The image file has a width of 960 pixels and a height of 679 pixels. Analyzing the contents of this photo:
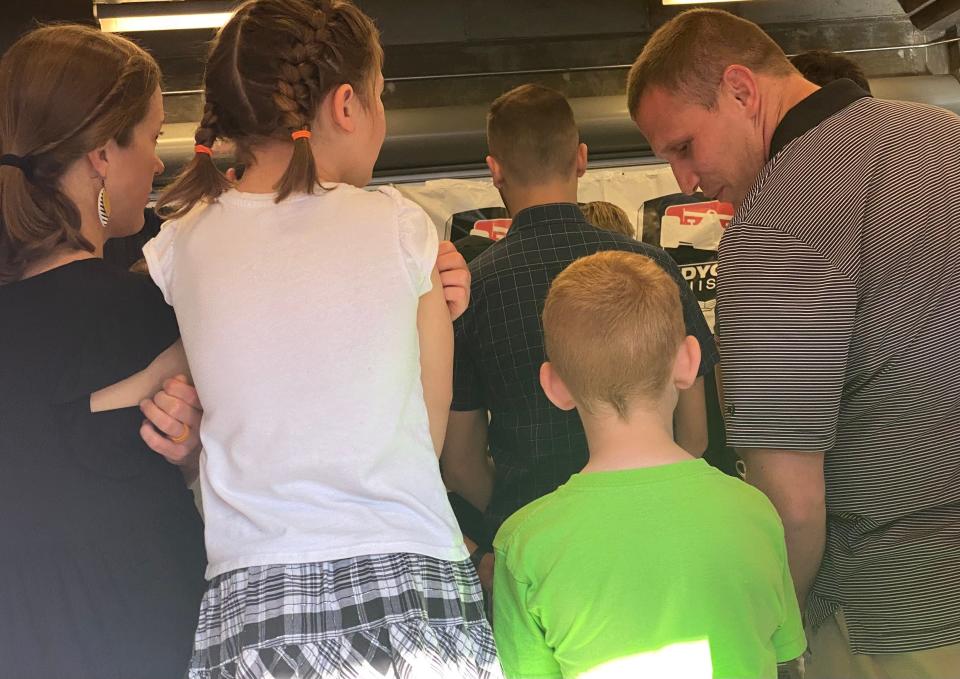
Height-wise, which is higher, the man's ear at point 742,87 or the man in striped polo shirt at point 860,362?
the man's ear at point 742,87

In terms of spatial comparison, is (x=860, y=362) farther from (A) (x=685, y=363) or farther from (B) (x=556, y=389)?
(B) (x=556, y=389)

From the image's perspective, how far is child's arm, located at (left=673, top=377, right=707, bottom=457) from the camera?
2170mm

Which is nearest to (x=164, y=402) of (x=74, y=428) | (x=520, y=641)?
(x=74, y=428)

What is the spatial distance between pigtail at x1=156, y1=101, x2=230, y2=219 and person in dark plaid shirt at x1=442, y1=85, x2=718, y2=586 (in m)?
0.74

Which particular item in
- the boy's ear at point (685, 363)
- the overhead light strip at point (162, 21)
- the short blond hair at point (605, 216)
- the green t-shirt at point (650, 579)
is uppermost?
the overhead light strip at point (162, 21)

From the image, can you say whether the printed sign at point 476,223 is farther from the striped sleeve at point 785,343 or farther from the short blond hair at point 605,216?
the striped sleeve at point 785,343

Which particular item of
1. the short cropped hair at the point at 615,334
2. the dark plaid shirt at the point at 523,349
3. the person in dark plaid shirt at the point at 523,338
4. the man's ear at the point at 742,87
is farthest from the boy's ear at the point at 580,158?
the short cropped hair at the point at 615,334

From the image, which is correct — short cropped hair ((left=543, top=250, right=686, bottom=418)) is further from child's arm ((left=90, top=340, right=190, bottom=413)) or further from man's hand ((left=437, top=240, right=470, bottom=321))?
child's arm ((left=90, top=340, right=190, bottom=413))

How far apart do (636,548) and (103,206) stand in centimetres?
106

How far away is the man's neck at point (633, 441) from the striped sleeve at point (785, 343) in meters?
0.15

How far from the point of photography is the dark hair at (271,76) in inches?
61.4

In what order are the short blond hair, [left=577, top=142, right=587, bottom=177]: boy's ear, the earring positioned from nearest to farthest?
the earring
[left=577, top=142, right=587, bottom=177]: boy's ear
the short blond hair

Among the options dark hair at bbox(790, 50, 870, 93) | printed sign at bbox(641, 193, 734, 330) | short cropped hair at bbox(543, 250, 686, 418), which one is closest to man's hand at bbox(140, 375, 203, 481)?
short cropped hair at bbox(543, 250, 686, 418)

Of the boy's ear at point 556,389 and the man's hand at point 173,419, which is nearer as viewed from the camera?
the man's hand at point 173,419
